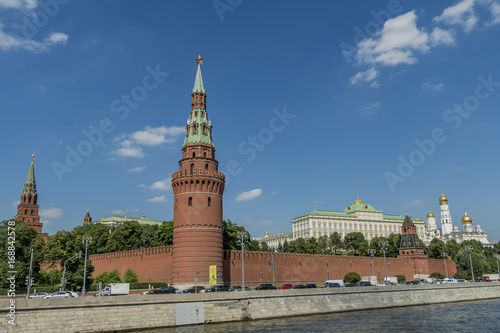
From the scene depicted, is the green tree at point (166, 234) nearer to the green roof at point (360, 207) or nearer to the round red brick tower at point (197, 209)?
the round red brick tower at point (197, 209)

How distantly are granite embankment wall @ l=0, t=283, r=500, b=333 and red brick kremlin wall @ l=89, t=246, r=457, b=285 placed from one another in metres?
17.8

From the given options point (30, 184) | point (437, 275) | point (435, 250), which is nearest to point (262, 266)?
point (437, 275)

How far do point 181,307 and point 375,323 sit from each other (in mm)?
16387

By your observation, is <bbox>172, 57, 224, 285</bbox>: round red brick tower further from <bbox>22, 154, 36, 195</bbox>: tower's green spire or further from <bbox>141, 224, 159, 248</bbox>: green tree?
<bbox>22, 154, 36, 195</bbox>: tower's green spire

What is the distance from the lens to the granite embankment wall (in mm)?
28531

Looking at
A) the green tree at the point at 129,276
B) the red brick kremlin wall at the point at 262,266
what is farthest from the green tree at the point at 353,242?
the green tree at the point at 129,276

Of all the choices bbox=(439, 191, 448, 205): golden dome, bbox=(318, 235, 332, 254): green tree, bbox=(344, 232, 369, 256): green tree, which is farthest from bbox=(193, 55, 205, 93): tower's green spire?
bbox=(439, 191, 448, 205): golden dome

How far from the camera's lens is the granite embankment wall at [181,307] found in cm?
2853

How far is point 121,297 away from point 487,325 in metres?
29.5

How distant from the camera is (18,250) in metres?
59.4

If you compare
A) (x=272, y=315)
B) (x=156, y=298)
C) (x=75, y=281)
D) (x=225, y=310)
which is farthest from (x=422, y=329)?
(x=75, y=281)

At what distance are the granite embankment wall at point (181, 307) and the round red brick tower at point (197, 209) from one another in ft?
47.6

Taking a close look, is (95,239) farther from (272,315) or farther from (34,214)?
(272,315)

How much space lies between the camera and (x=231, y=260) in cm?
5988
